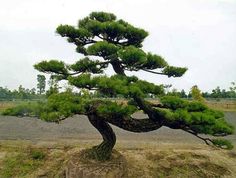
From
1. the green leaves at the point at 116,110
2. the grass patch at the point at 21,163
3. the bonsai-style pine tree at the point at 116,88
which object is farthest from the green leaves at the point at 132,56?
the grass patch at the point at 21,163

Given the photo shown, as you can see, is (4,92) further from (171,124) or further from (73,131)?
(171,124)

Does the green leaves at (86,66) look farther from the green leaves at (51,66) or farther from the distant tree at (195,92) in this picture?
the distant tree at (195,92)


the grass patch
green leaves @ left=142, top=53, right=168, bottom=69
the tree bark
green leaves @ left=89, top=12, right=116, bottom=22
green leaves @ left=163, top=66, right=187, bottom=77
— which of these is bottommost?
the grass patch

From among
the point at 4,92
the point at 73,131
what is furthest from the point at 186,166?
the point at 4,92

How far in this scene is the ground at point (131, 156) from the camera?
27.2 feet

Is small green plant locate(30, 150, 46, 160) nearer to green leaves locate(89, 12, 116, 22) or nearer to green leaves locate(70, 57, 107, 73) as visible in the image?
green leaves locate(70, 57, 107, 73)

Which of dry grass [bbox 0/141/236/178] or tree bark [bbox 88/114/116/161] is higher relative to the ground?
tree bark [bbox 88/114/116/161]

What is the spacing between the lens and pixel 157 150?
9.47m

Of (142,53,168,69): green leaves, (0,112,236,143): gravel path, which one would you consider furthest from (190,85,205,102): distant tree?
(142,53,168,69): green leaves

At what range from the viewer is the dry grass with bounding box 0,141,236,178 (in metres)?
8.23

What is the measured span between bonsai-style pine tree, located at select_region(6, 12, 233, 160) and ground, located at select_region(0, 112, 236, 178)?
5.12 ft

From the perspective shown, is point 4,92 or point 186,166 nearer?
point 186,166

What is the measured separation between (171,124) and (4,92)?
51.8m

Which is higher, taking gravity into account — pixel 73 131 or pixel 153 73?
pixel 153 73
